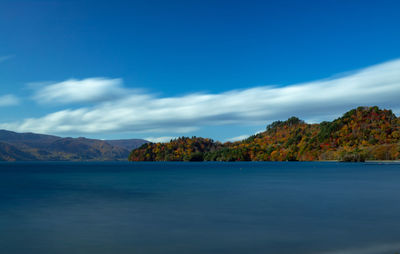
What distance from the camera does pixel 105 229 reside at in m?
29.0

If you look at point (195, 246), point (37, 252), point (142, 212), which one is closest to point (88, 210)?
point (142, 212)

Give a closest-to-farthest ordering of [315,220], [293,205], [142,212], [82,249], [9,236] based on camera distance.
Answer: [82,249]
[9,236]
[315,220]
[142,212]
[293,205]

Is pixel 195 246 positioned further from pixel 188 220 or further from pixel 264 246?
pixel 188 220

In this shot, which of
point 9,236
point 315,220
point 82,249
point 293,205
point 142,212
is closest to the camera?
point 82,249

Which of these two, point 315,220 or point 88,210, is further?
point 88,210

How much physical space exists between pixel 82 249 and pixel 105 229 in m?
6.50

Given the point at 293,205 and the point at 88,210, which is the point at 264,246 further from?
the point at 88,210

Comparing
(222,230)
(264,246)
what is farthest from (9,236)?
(264,246)

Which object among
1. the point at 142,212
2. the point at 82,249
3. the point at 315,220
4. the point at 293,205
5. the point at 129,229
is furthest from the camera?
the point at 293,205

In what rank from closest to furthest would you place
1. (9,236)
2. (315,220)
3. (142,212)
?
(9,236) → (315,220) → (142,212)

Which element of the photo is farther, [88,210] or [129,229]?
[88,210]

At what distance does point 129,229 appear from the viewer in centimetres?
2880

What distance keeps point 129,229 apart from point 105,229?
6.66 feet

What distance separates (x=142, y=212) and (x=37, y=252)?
16.7 meters
